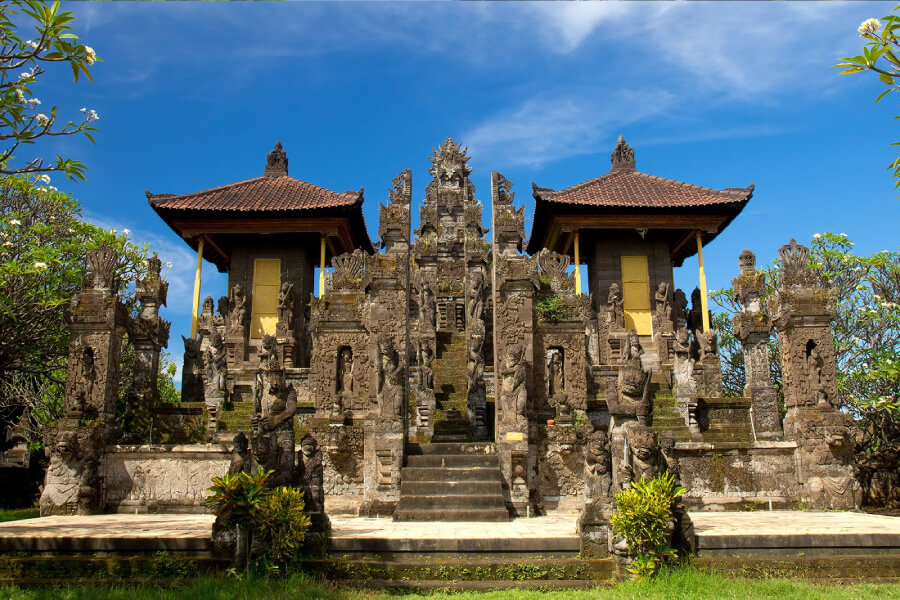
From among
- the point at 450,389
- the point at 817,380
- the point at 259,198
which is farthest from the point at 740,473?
the point at 259,198

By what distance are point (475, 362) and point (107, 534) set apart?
865 cm

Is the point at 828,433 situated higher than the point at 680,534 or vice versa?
the point at 828,433

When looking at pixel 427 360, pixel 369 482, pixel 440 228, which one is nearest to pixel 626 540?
pixel 369 482

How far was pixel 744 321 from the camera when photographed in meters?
14.9

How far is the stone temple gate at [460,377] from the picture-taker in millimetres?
10289

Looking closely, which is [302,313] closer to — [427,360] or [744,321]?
[427,360]

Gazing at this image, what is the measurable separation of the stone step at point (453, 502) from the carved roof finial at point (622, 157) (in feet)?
55.6

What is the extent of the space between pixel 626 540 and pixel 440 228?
20.5 m

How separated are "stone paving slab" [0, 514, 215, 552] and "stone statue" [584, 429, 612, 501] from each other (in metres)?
4.26

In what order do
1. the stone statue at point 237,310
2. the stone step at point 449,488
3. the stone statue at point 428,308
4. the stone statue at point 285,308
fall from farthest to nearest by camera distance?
the stone statue at point 237,310 → the stone statue at point 285,308 → the stone statue at point 428,308 → the stone step at point 449,488

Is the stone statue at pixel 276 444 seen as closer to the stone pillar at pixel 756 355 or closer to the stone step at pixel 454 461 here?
the stone step at pixel 454 461

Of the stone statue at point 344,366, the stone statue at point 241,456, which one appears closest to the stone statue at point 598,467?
the stone statue at point 241,456

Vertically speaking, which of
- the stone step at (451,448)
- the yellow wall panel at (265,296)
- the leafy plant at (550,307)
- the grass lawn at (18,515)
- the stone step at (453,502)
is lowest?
the grass lawn at (18,515)

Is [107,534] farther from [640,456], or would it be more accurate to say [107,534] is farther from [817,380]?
[817,380]
